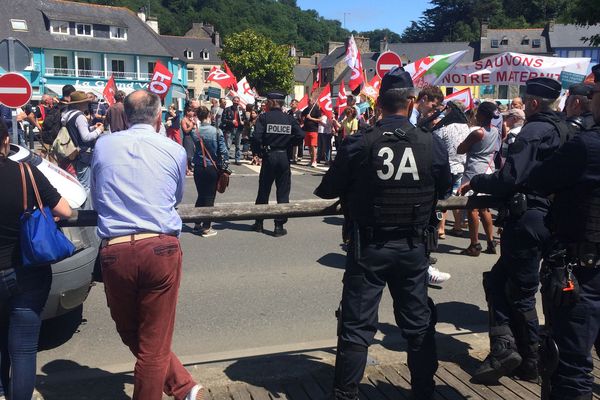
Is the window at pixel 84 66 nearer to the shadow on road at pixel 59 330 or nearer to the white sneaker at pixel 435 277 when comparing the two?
the shadow on road at pixel 59 330

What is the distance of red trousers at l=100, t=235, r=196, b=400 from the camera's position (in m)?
3.21

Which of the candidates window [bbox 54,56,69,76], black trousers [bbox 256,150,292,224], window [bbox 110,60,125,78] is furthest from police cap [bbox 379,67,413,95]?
window [bbox 110,60,125,78]

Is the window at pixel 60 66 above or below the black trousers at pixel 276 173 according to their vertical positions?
above

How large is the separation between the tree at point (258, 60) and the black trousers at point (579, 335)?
78217mm

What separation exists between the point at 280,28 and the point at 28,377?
488 feet

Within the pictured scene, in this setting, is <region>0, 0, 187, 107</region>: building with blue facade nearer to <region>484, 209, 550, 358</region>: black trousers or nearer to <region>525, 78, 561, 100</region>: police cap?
<region>525, 78, 561, 100</region>: police cap

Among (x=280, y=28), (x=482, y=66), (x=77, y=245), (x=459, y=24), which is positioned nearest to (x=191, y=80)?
(x=459, y=24)

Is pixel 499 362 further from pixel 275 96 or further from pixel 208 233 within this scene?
pixel 275 96

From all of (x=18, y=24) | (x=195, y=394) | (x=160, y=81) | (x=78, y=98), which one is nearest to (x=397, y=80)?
(x=195, y=394)

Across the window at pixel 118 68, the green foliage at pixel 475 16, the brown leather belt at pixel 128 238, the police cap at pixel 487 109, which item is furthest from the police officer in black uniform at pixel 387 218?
the green foliage at pixel 475 16

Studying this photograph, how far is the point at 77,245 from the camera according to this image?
5.26m

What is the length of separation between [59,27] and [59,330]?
65186mm

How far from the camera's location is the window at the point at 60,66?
62688mm

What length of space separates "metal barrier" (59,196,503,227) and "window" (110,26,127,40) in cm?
6751
